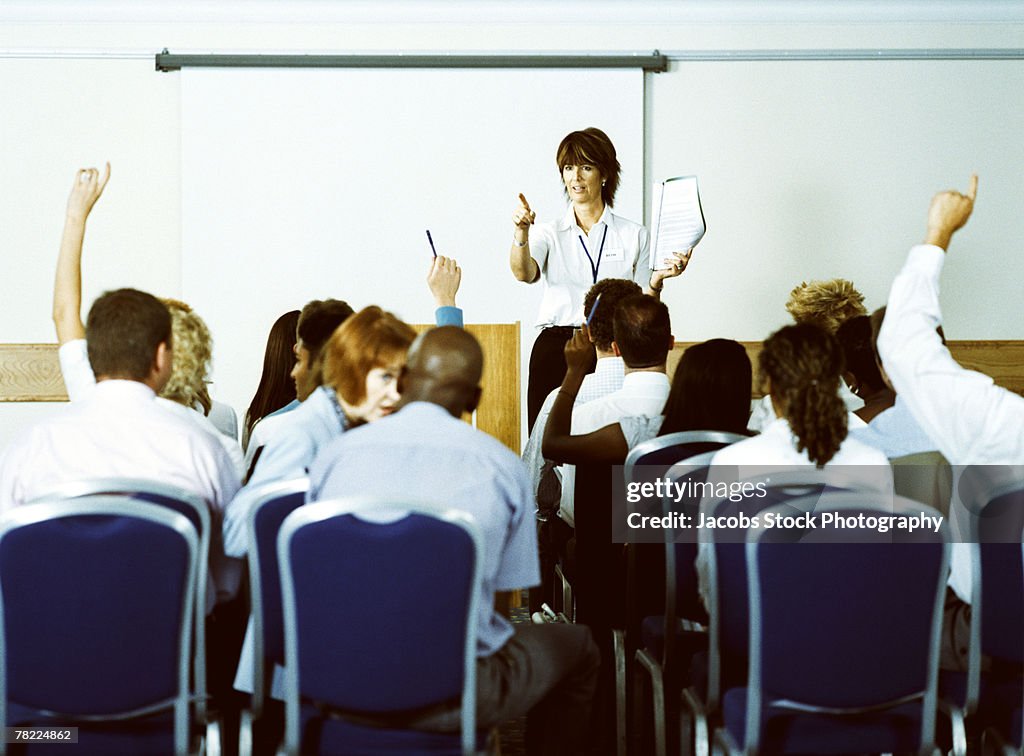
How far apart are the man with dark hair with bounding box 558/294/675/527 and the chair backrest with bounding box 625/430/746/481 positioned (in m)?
0.44

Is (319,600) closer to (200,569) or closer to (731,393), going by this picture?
(200,569)

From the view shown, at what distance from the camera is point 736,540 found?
2.09m

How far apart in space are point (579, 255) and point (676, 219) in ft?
2.09

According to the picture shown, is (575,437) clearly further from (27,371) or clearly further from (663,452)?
(27,371)

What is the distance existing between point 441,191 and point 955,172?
3.05 meters

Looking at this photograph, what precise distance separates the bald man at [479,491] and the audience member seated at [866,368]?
4.58ft

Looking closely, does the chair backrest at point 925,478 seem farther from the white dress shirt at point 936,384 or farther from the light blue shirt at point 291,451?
the light blue shirt at point 291,451

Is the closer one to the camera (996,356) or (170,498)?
(170,498)

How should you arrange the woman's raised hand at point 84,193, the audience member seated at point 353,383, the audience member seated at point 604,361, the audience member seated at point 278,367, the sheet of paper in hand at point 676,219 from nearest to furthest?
the audience member seated at point 353,383
the woman's raised hand at point 84,193
the audience member seated at point 604,361
the audience member seated at point 278,367
the sheet of paper in hand at point 676,219

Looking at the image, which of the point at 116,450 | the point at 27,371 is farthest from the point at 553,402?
the point at 27,371

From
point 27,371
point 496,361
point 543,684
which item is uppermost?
point 496,361

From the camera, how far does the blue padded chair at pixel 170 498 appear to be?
77.3 inches

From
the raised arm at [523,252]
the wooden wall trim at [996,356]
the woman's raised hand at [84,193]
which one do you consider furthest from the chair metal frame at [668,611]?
the wooden wall trim at [996,356]

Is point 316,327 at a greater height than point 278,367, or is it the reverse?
point 316,327
